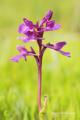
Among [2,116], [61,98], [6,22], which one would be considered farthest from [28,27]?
[6,22]

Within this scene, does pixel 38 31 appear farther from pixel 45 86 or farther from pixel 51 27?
pixel 45 86

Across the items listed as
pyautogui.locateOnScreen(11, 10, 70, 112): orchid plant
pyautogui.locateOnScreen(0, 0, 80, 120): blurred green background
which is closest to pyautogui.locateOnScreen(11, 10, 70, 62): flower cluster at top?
pyautogui.locateOnScreen(11, 10, 70, 112): orchid plant

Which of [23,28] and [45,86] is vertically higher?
[23,28]

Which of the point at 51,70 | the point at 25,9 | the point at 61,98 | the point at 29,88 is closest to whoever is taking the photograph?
the point at 61,98

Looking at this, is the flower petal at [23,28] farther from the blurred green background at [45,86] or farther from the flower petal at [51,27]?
the blurred green background at [45,86]

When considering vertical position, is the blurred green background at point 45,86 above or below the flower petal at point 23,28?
below

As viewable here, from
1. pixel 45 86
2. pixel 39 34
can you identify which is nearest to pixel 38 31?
pixel 39 34

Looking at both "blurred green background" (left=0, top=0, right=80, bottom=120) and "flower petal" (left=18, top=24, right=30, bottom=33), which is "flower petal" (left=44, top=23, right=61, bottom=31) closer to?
"flower petal" (left=18, top=24, right=30, bottom=33)

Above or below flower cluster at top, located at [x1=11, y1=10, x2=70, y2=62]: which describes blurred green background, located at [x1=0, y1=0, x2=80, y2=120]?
below

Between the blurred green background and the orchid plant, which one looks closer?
the orchid plant

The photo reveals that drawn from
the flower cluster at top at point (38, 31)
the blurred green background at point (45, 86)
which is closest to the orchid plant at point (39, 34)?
the flower cluster at top at point (38, 31)

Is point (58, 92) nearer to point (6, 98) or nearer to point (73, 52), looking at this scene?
point (6, 98)
